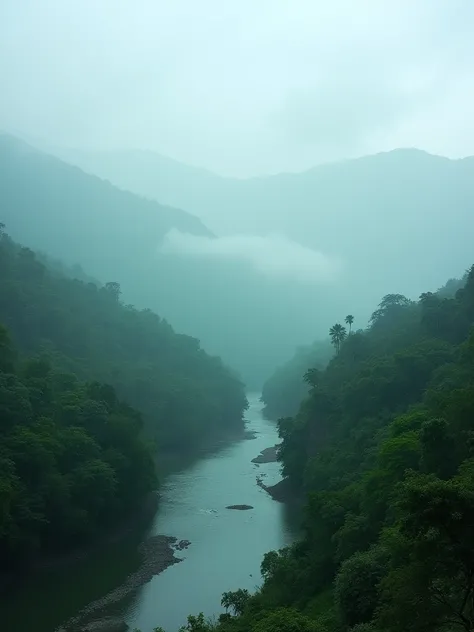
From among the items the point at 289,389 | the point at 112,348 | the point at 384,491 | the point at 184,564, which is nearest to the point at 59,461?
the point at 184,564

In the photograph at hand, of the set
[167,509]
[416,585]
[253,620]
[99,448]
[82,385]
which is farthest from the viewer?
[82,385]

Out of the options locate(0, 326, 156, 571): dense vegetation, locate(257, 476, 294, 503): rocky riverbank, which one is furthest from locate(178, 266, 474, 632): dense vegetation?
locate(0, 326, 156, 571): dense vegetation

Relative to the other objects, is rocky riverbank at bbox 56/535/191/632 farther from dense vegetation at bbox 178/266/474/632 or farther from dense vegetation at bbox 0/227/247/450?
dense vegetation at bbox 0/227/247/450

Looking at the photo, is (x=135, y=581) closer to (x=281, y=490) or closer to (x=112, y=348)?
(x=281, y=490)

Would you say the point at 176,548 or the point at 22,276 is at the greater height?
the point at 22,276

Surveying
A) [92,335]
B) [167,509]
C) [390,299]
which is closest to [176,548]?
[167,509]

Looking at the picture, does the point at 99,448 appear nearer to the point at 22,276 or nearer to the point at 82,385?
the point at 82,385

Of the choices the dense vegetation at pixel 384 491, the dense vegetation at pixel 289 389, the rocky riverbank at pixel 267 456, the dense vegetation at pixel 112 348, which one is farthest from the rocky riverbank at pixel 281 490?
the dense vegetation at pixel 289 389

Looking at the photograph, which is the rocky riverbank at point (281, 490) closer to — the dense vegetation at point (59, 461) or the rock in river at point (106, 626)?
the dense vegetation at point (59, 461)
